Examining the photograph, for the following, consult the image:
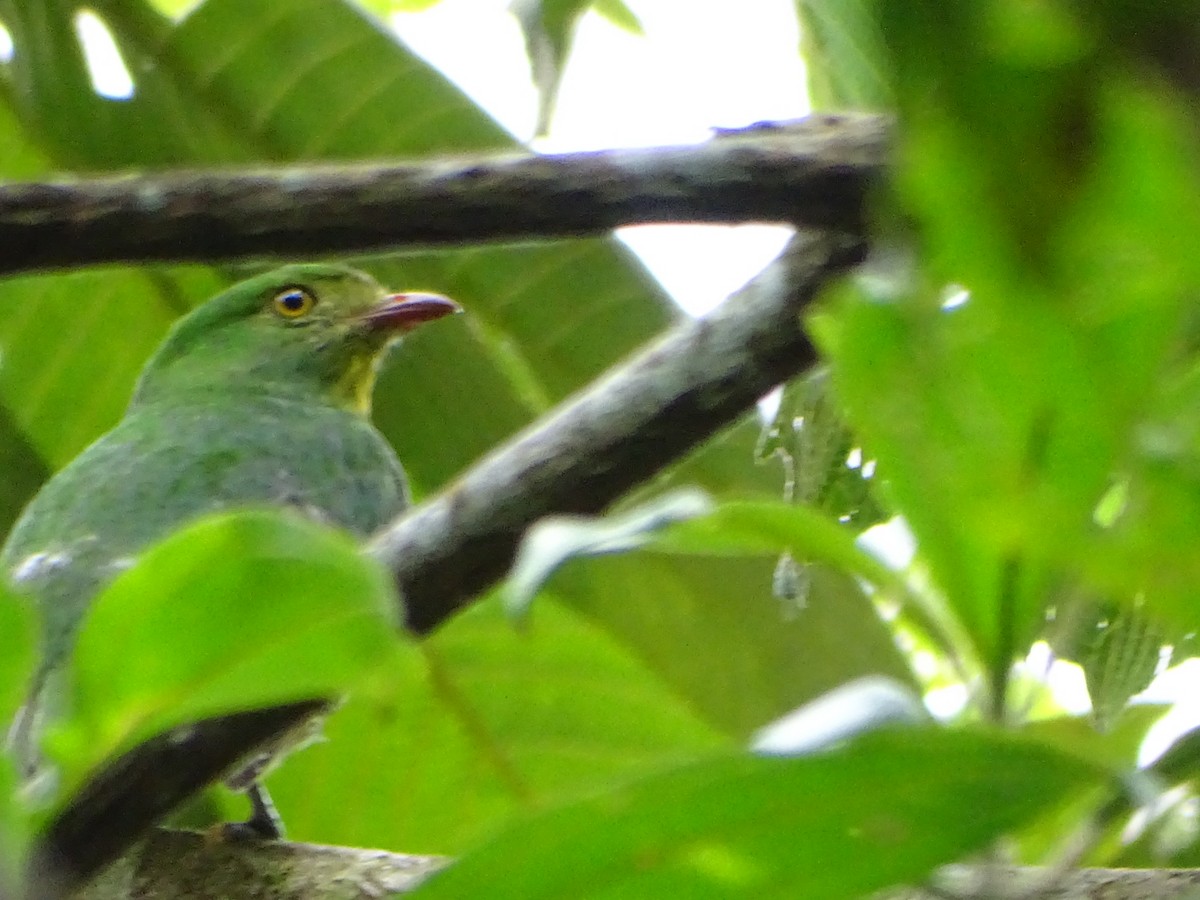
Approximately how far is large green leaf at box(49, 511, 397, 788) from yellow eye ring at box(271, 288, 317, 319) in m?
3.86

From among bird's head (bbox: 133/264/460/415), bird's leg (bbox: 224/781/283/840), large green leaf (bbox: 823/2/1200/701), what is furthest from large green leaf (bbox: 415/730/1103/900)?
bird's head (bbox: 133/264/460/415)

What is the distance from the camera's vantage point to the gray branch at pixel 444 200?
78.9 inches

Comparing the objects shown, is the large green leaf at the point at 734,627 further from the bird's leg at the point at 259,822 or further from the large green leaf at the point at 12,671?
the large green leaf at the point at 12,671

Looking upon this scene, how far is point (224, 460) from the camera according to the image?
12.0ft

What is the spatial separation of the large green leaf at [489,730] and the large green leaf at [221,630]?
7.94ft

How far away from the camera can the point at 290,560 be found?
864 mm

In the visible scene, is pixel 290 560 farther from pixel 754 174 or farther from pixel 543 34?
pixel 543 34

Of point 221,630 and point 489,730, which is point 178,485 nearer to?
point 489,730

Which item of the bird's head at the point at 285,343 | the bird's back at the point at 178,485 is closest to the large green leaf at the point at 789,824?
the bird's back at the point at 178,485

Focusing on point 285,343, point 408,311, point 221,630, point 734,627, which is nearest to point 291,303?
point 285,343

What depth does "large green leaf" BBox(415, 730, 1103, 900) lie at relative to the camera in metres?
0.86

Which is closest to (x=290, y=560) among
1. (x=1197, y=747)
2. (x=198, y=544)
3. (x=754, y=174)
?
(x=198, y=544)

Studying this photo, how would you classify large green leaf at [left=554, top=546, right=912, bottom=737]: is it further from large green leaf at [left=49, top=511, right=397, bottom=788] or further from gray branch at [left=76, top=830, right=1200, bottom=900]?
large green leaf at [left=49, top=511, right=397, bottom=788]

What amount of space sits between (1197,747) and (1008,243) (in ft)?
2.19
